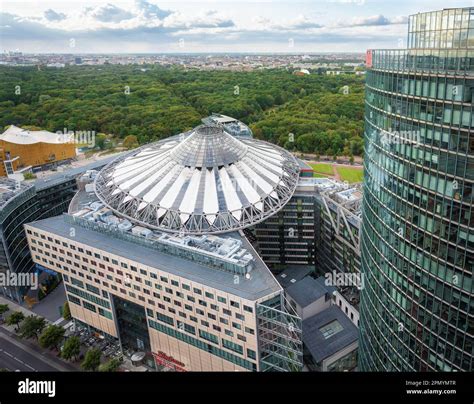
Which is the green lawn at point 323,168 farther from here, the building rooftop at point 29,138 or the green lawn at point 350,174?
the building rooftop at point 29,138

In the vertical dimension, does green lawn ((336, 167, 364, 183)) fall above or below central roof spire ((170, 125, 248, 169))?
below

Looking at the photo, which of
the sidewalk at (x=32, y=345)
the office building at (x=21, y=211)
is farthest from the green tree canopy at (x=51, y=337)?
the office building at (x=21, y=211)

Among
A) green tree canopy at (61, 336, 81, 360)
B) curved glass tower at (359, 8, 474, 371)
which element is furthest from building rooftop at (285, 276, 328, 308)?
green tree canopy at (61, 336, 81, 360)

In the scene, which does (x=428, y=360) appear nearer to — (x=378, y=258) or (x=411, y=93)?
(x=378, y=258)

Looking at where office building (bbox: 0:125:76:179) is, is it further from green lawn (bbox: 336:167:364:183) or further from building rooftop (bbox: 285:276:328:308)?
green lawn (bbox: 336:167:364:183)

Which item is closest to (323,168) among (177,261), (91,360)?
(177,261)

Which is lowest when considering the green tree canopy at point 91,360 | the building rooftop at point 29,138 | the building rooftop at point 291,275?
the green tree canopy at point 91,360
